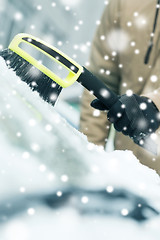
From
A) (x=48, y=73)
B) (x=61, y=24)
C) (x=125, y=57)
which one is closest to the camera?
(x=48, y=73)

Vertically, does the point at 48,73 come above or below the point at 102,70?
below

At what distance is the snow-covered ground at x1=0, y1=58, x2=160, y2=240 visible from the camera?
366 mm

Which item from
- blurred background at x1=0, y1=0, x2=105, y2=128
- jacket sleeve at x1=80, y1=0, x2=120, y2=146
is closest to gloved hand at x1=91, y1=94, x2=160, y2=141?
jacket sleeve at x1=80, y1=0, x2=120, y2=146

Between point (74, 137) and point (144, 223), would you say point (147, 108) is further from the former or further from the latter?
point (144, 223)

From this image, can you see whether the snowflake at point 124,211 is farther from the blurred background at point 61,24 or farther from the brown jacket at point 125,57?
the blurred background at point 61,24

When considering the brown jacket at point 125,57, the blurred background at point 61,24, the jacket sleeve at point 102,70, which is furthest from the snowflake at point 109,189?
the blurred background at point 61,24

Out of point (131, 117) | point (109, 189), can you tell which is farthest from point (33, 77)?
point (109, 189)

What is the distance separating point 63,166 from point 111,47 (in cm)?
94

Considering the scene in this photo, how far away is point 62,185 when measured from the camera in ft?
1.39

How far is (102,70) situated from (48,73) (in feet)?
2.18

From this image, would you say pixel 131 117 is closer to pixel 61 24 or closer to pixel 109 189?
pixel 109 189

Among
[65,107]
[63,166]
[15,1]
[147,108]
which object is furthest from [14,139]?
[15,1]

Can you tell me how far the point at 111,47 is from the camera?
1.31 metres

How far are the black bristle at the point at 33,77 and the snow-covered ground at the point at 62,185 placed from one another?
167mm
